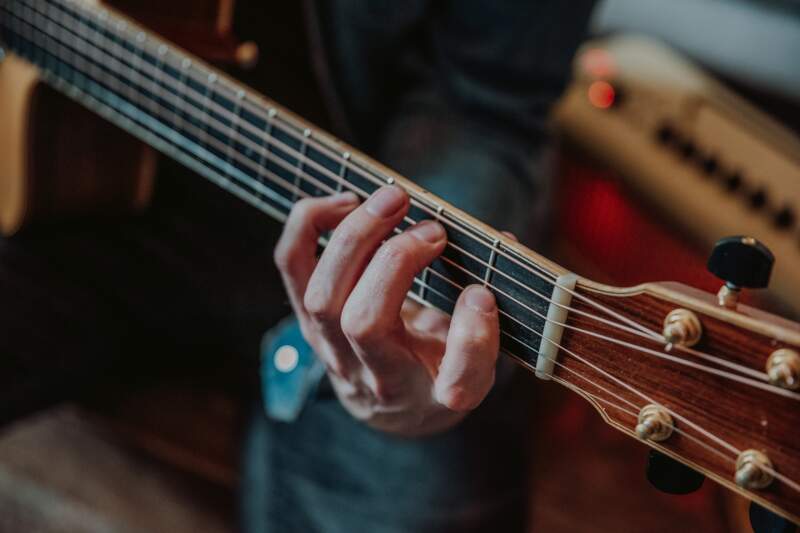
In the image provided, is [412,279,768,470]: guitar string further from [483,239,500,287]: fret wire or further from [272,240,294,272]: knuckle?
[272,240,294,272]: knuckle

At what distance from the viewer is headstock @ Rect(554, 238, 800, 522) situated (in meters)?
0.41

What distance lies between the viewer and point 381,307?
50 centimetres

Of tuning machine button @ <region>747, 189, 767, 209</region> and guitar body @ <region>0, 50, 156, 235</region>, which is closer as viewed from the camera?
guitar body @ <region>0, 50, 156, 235</region>

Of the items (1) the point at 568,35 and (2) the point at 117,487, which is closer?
(1) the point at 568,35

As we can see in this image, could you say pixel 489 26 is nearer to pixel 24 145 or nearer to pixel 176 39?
pixel 176 39

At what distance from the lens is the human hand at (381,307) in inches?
19.4

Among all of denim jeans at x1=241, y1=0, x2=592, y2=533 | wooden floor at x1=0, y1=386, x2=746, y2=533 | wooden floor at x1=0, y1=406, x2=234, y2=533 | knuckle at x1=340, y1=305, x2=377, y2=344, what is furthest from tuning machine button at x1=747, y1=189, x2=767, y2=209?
wooden floor at x1=0, y1=406, x2=234, y2=533

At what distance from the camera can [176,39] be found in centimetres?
83

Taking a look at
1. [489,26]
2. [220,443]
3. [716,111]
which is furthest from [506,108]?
[220,443]

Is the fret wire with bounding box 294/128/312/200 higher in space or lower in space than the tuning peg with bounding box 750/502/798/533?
higher

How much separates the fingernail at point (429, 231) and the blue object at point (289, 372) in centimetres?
26

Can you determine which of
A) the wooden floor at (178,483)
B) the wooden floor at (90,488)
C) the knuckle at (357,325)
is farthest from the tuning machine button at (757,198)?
the wooden floor at (90,488)

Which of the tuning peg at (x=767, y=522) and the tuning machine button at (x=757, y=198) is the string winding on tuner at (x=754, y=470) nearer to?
the tuning peg at (x=767, y=522)

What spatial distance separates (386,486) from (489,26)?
51 cm
